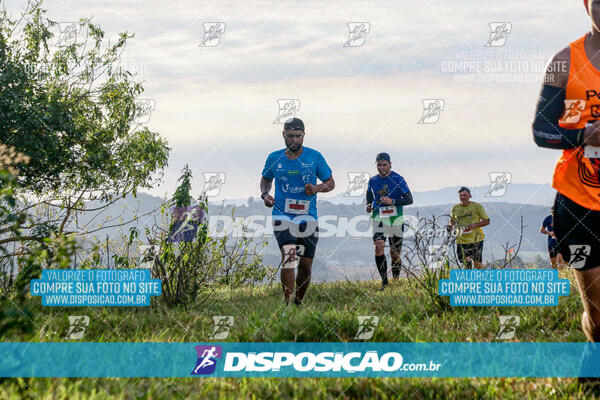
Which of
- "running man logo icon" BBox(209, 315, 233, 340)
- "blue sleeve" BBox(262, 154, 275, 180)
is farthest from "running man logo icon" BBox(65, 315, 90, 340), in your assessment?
"blue sleeve" BBox(262, 154, 275, 180)

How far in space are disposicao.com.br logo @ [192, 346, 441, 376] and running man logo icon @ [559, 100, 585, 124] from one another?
1838 mm

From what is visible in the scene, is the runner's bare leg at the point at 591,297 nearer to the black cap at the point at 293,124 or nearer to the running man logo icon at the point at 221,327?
the running man logo icon at the point at 221,327

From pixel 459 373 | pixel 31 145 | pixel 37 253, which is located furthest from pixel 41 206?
pixel 459 373

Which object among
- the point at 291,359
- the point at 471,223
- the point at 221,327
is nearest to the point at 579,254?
the point at 291,359

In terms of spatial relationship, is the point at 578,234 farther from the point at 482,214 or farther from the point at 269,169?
the point at 482,214

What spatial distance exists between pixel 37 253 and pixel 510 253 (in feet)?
16.5

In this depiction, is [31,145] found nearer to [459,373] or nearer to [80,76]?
[80,76]

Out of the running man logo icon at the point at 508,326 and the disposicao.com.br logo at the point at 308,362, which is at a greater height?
the disposicao.com.br logo at the point at 308,362

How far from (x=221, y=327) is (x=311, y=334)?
3.13 feet

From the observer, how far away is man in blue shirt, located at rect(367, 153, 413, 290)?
857cm

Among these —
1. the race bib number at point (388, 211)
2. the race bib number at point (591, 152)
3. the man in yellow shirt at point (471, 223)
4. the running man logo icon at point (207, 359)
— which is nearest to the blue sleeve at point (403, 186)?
the race bib number at point (388, 211)

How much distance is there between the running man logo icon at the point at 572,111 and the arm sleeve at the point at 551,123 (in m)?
0.02

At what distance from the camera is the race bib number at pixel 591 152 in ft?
8.90

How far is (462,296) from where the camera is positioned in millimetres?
5160
